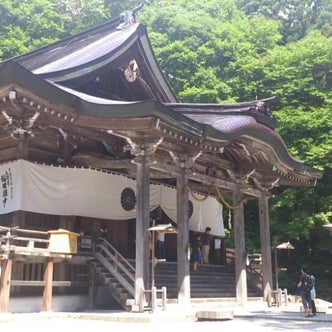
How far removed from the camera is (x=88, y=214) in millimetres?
12602

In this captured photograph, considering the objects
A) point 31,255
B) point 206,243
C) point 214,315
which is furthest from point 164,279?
point 31,255

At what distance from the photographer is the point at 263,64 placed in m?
27.3

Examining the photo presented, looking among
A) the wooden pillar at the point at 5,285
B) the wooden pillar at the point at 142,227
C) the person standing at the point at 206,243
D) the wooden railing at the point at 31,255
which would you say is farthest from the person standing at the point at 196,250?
the wooden pillar at the point at 5,285

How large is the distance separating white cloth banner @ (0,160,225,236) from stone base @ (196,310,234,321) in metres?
4.15

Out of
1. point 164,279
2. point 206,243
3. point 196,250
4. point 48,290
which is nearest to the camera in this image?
point 48,290

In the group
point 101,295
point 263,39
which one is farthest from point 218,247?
point 263,39

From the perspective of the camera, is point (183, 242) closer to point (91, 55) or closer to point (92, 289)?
point (92, 289)

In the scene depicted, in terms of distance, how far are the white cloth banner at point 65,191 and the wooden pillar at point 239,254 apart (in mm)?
3394

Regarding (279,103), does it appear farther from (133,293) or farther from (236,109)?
(133,293)

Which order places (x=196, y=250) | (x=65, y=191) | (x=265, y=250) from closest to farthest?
1. (x=65, y=191)
2. (x=265, y=250)
3. (x=196, y=250)

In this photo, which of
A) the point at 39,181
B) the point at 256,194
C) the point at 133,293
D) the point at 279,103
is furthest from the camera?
the point at 279,103

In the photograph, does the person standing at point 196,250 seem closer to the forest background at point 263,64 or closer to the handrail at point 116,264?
the handrail at point 116,264

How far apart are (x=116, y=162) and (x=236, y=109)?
12.6 ft

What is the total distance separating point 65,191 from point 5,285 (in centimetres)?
323
